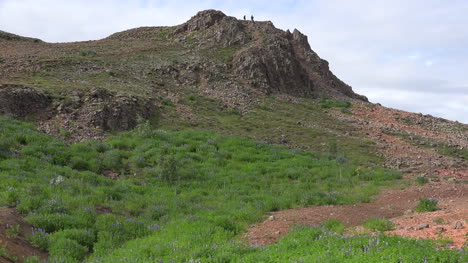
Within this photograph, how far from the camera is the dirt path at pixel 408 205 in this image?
7.61 meters

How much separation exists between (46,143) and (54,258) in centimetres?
773

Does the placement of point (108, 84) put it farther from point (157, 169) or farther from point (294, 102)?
point (294, 102)

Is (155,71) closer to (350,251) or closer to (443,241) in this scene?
(350,251)

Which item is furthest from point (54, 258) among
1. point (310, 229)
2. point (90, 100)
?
point (90, 100)

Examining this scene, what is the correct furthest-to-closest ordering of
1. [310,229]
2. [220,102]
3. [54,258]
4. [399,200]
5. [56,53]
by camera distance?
[56,53] → [220,102] → [399,200] → [310,229] → [54,258]

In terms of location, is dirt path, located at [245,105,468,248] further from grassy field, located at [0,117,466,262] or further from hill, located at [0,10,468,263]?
grassy field, located at [0,117,466,262]

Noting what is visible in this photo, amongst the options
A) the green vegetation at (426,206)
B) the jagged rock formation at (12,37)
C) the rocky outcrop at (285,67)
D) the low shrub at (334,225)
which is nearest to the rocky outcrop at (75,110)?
the low shrub at (334,225)

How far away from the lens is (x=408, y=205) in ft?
34.9

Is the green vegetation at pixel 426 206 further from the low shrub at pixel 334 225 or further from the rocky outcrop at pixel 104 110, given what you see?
the rocky outcrop at pixel 104 110

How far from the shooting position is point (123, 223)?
888cm

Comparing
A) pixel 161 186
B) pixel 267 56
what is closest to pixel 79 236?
pixel 161 186

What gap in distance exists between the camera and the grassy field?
6.72m

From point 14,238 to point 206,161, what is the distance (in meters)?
8.61

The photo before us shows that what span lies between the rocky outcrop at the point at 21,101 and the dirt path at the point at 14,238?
908 cm
